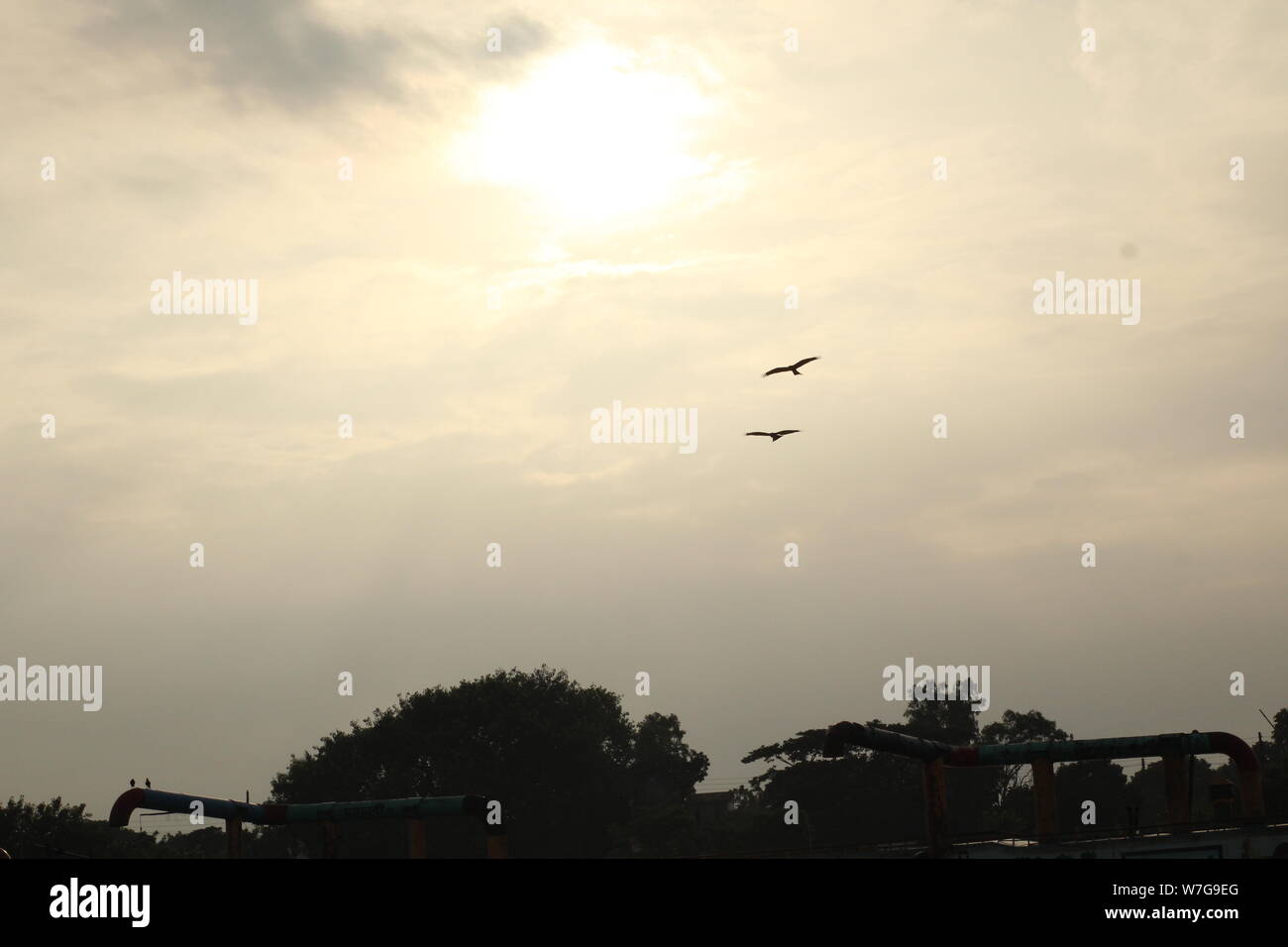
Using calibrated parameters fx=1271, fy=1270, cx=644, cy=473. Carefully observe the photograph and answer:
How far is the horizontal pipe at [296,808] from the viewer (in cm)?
4875

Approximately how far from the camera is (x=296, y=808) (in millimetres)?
50906

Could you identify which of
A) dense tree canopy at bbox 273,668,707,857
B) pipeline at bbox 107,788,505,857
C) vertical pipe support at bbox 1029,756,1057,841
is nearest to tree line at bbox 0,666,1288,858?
dense tree canopy at bbox 273,668,707,857

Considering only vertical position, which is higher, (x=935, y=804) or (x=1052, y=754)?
(x=1052, y=754)

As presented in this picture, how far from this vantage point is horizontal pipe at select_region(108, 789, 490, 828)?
48750 millimetres

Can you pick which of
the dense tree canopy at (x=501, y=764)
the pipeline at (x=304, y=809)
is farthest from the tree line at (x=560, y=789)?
the pipeline at (x=304, y=809)

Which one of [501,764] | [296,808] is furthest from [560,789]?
[296,808]

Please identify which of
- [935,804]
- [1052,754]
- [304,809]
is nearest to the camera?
[935,804]

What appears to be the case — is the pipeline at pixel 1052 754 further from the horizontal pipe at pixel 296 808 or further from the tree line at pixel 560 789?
the tree line at pixel 560 789

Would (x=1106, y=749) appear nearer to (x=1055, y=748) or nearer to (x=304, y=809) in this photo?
(x=1055, y=748)

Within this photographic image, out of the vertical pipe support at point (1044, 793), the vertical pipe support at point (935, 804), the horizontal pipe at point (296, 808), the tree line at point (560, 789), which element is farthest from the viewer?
the tree line at point (560, 789)
